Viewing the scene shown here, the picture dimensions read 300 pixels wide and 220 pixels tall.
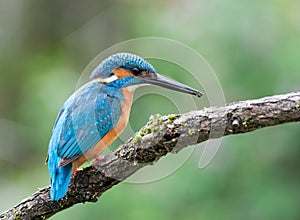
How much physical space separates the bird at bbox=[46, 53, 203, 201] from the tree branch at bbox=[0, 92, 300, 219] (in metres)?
0.23

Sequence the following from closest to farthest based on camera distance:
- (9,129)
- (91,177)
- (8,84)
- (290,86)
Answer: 1. (91,177)
2. (290,86)
3. (9,129)
4. (8,84)

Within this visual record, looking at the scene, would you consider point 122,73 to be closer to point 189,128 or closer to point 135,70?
point 135,70

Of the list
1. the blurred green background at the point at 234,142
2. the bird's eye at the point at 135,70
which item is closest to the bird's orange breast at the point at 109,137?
the bird's eye at the point at 135,70

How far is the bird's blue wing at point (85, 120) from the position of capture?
9.71 ft

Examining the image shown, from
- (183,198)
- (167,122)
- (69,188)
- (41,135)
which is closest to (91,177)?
(69,188)

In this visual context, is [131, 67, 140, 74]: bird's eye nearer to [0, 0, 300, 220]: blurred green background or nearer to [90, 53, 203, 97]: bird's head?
[90, 53, 203, 97]: bird's head

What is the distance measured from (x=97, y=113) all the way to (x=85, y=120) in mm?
76

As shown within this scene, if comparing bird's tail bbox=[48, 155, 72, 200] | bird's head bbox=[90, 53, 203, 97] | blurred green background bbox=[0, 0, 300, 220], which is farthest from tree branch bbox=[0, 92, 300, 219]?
blurred green background bbox=[0, 0, 300, 220]

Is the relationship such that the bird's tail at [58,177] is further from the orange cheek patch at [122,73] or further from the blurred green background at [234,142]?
the blurred green background at [234,142]

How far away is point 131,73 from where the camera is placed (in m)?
3.17

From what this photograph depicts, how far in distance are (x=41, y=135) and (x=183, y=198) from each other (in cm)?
186

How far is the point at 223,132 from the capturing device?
2.41 m

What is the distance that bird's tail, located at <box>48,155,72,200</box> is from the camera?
9.03 feet

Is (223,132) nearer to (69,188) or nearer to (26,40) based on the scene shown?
(69,188)
